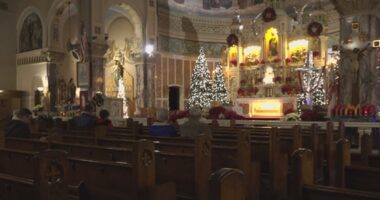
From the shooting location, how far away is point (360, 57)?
10.3 metres

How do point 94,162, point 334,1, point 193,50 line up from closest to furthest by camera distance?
point 94,162
point 334,1
point 193,50

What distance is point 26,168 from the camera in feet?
14.3

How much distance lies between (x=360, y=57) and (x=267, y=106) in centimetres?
1032

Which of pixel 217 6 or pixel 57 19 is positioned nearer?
pixel 57 19

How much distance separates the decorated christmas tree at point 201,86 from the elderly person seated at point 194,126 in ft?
46.2

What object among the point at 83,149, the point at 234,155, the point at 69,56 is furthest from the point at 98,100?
the point at 234,155

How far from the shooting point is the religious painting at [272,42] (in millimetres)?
20594

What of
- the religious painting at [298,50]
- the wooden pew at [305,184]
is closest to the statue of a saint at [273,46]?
the religious painting at [298,50]

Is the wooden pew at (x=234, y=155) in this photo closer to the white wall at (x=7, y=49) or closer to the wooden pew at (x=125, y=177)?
the wooden pew at (x=125, y=177)

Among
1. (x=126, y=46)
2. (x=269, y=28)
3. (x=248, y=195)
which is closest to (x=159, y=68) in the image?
(x=126, y=46)

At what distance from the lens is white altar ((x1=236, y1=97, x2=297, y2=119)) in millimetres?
19597

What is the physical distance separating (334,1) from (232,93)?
11.8 metres

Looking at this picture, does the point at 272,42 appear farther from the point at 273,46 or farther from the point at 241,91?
the point at 241,91

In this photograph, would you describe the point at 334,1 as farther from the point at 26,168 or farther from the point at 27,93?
the point at 27,93
